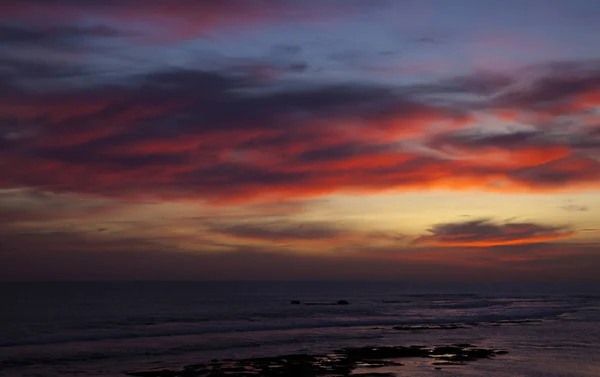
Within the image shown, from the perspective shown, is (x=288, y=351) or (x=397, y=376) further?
(x=288, y=351)

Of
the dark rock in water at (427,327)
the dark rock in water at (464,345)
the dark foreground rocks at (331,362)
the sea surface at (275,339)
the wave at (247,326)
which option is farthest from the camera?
the dark rock in water at (427,327)

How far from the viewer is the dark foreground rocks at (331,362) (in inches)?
1303

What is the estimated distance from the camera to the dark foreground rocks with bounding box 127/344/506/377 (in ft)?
109

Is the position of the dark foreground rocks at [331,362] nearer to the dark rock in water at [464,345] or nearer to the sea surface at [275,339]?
the dark rock in water at [464,345]

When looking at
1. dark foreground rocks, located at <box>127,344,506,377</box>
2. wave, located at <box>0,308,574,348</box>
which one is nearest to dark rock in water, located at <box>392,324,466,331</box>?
wave, located at <box>0,308,574,348</box>

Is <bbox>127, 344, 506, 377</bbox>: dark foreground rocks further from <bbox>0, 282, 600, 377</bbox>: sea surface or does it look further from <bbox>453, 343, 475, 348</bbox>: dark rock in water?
<bbox>0, 282, 600, 377</bbox>: sea surface

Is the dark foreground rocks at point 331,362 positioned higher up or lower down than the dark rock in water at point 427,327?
higher up

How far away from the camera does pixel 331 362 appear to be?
3678 cm

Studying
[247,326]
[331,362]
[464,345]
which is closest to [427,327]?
[464,345]

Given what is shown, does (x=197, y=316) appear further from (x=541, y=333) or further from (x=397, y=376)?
(x=397, y=376)

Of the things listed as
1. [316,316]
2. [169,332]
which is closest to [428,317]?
[316,316]

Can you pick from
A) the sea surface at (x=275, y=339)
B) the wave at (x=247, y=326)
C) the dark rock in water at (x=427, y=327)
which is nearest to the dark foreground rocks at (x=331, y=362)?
the sea surface at (x=275, y=339)

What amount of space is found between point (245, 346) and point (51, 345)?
13.9m

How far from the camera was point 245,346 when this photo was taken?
151 ft
